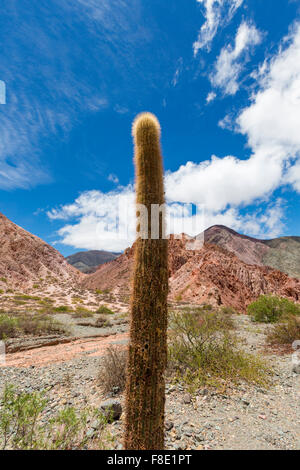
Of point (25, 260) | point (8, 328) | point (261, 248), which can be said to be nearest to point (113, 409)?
point (8, 328)

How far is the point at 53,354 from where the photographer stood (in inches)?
299

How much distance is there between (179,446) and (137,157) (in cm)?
365

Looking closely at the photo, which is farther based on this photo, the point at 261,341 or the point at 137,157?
the point at 261,341

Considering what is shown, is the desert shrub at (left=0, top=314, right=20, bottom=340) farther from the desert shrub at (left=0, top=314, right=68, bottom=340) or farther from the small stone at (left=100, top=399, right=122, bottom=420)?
the small stone at (left=100, top=399, right=122, bottom=420)

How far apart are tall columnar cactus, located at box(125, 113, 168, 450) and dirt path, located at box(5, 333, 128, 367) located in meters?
4.86

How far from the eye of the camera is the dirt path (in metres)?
6.70

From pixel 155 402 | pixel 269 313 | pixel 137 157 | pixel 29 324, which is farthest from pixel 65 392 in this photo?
pixel 269 313

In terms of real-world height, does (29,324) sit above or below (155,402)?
below

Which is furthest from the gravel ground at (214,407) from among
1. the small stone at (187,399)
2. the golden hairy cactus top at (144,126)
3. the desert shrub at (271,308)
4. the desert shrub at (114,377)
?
the desert shrub at (271,308)

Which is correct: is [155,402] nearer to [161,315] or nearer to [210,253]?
[161,315]

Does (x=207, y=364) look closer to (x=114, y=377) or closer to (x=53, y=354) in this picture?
(x=114, y=377)

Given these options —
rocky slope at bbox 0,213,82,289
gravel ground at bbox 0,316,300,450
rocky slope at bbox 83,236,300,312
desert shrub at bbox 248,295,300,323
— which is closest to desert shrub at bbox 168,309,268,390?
gravel ground at bbox 0,316,300,450

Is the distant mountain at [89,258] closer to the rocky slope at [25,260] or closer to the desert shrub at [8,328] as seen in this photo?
the rocky slope at [25,260]

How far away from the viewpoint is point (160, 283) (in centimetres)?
249
